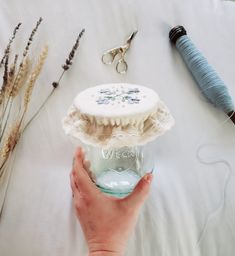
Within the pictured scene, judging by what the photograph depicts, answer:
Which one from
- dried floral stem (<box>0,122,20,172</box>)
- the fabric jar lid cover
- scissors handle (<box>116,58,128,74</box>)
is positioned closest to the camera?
the fabric jar lid cover

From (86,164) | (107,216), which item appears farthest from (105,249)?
(86,164)

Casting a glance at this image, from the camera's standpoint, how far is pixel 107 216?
53 cm

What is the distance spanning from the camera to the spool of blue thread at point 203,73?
66 centimetres

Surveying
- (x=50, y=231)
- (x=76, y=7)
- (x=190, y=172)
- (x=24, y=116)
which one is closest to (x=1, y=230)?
(x=50, y=231)

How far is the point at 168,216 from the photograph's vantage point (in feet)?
1.89

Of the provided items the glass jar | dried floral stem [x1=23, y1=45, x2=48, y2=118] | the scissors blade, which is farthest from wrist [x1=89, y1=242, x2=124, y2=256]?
the scissors blade

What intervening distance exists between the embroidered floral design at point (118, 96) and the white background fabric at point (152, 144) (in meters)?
0.15

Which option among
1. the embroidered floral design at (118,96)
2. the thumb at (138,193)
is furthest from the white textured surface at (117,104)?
the thumb at (138,193)

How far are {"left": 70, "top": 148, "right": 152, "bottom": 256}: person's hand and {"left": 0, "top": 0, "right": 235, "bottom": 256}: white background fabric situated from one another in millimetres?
42

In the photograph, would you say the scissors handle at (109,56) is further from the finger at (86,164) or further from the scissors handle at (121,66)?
the finger at (86,164)

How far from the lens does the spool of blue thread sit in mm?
657

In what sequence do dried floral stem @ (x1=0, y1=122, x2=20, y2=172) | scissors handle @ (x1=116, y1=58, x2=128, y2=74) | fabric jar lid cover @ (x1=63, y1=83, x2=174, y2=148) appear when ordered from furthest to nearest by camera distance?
scissors handle @ (x1=116, y1=58, x2=128, y2=74)
dried floral stem @ (x1=0, y1=122, x2=20, y2=172)
fabric jar lid cover @ (x1=63, y1=83, x2=174, y2=148)

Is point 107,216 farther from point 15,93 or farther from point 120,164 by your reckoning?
point 15,93

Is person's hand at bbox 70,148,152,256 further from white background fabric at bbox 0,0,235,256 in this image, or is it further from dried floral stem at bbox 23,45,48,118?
dried floral stem at bbox 23,45,48,118
